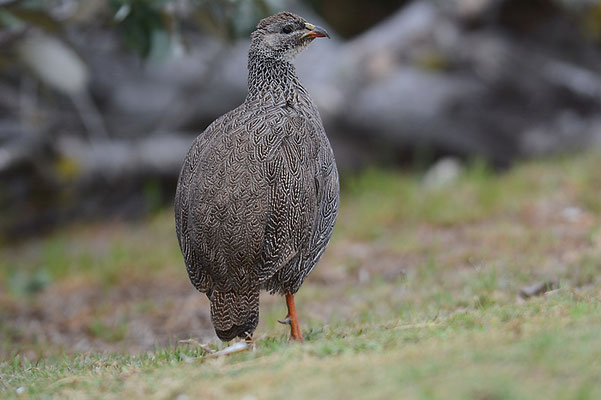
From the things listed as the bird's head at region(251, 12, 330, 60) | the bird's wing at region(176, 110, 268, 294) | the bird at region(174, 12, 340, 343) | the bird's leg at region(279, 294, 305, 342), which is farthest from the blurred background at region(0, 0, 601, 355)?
the bird's wing at region(176, 110, 268, 294)

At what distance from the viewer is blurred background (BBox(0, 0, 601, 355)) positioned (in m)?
7.93

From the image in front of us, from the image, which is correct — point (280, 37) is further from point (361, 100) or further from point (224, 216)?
point (361, 100)

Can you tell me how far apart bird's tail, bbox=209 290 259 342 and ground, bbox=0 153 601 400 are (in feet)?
0.57

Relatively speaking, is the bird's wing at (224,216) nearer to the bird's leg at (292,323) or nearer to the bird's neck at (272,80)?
the bird's leg at (292,323)

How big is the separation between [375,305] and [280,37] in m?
2.03

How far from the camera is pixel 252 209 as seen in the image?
4391 mm

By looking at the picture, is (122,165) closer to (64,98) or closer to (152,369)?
(64,98)

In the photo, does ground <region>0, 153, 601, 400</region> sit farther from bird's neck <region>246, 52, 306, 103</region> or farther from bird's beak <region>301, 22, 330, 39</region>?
bird's beak <region>301, 22, 330, 39</region>

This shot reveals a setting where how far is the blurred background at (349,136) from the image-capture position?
7.93 metres

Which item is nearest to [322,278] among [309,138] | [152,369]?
[309,138]

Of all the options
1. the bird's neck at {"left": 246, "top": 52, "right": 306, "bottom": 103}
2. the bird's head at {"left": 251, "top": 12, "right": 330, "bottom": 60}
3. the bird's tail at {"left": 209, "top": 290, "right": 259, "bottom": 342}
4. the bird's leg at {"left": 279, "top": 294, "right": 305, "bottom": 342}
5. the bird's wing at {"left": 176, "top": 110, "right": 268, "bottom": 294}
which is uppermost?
the bird's head at {"left": 251, "top": 12, "right": 330, "bottom": 60}

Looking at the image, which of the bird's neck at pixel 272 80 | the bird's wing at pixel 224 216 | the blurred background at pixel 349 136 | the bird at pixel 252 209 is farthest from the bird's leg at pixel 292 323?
the blurred background at pixel 349 136

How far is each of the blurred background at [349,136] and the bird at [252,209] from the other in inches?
106

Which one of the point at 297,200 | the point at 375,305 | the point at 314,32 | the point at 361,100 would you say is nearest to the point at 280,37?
the point at 314,32
